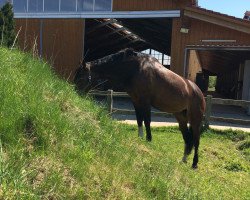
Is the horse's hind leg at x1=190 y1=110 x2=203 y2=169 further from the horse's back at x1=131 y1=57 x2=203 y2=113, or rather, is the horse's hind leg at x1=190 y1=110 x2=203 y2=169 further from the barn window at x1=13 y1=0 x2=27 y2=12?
the barn window at x1=13 y1=0 x2=27 y2=12

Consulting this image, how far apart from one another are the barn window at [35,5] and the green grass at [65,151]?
46.9ft

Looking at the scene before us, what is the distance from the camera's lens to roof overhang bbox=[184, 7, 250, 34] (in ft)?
48.2

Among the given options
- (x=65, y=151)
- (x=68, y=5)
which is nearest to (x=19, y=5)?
(x=68, y=5)

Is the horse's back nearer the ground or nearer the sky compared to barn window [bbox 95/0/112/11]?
nearer the ground

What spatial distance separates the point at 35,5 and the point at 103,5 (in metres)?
3.55

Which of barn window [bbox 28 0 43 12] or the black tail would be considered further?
barn window [bbox 28 0 43 12]

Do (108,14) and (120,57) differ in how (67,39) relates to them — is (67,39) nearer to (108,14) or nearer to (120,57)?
(108,14)

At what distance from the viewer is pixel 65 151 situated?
350cm

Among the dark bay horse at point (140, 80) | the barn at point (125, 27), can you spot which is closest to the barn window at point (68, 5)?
the barn at point (125, 27)

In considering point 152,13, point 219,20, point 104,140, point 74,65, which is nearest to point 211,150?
point 104,140

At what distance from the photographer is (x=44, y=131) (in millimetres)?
3531

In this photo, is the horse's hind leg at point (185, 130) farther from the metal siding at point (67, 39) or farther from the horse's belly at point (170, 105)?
the metal siding at point (67, 39)

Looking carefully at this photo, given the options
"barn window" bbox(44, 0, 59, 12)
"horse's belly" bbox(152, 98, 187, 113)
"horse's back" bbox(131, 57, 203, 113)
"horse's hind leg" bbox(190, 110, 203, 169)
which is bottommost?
"horse's hind leg" bbox(190, 110, 203, 169)

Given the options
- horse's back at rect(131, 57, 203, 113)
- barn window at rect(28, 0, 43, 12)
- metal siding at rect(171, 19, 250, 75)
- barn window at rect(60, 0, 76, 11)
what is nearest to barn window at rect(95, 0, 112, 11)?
barn window at rect(60, 0, 76, 11)
